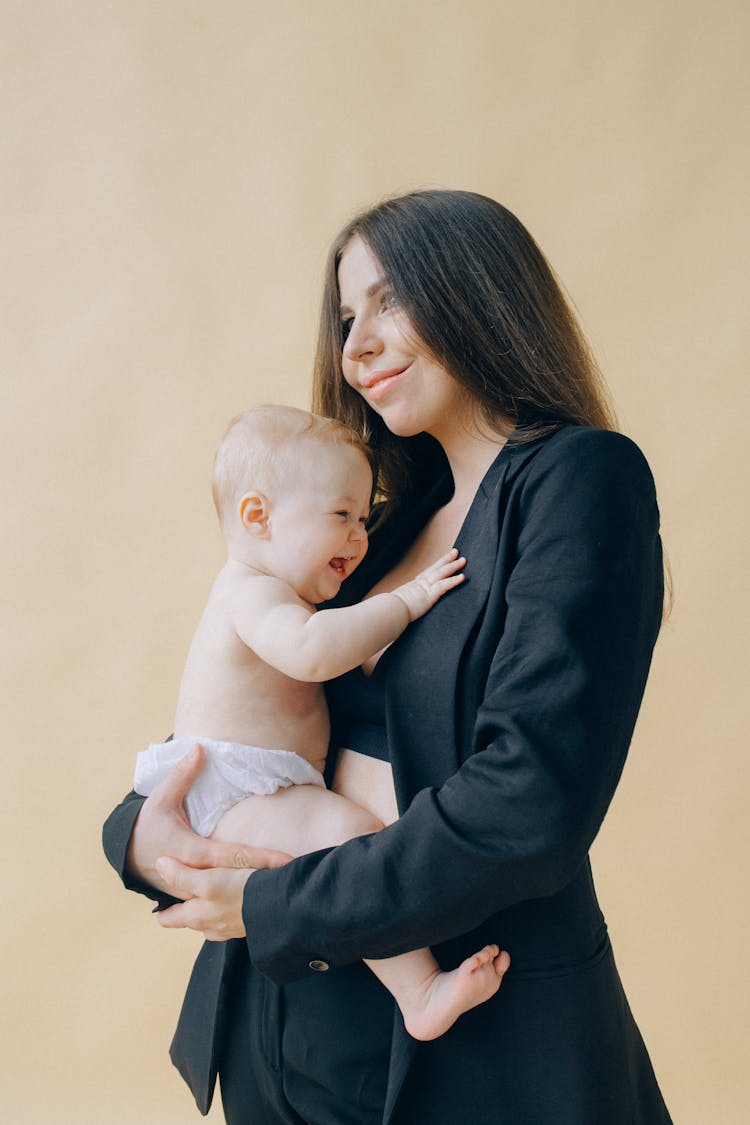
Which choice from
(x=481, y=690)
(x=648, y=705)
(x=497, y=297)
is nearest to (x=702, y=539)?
(x=648, y=705)

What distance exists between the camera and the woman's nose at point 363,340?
1.79 meters

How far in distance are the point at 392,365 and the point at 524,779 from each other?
0.72 m

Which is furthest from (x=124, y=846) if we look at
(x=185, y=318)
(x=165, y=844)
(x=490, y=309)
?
(x=185, y=318)

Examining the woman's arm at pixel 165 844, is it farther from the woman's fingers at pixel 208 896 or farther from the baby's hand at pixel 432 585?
the baby's hand at pixel 432 585

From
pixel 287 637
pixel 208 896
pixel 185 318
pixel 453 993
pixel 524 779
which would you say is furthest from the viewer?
pixel 185 318

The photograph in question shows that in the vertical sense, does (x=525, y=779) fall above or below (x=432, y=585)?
below

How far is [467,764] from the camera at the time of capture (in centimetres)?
138

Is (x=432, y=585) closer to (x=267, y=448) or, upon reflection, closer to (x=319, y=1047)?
(x=267, y=448)

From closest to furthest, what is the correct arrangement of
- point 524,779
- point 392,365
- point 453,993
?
point 524,779 → point 453,993 → point 392,365

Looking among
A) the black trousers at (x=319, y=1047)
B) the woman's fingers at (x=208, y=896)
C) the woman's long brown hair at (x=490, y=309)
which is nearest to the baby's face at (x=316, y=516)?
the woman's long brown hair at (x=490, y=309)

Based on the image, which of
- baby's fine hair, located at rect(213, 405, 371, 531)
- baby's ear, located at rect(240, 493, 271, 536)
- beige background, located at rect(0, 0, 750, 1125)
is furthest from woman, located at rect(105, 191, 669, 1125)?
beige background, located at rect(0, 0, 750, 1125)

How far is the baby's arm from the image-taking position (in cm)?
161

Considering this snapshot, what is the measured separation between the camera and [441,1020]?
144 cm

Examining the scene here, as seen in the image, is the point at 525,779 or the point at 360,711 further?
the point at 360,711
